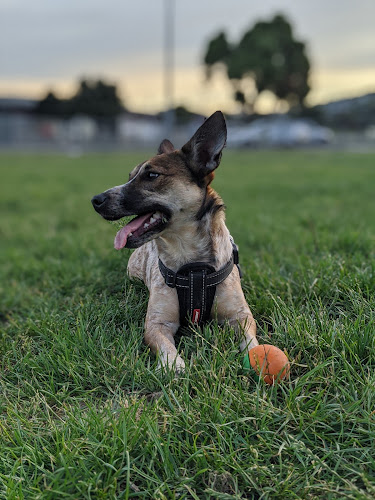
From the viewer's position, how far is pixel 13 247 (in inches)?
267

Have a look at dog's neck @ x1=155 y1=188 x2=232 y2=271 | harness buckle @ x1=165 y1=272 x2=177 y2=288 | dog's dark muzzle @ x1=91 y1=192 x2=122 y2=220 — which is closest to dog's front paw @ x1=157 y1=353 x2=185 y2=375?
harness buckle @ x1=165 y1=272 x2=177 y2=288

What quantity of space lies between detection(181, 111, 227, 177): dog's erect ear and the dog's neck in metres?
0.21

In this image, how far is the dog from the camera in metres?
3.16

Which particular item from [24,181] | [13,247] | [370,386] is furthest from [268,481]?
[24,181]

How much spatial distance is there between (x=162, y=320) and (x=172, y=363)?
0.56m

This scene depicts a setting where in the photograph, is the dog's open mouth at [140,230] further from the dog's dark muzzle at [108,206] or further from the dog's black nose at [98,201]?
the dog's black nose at [98,201]

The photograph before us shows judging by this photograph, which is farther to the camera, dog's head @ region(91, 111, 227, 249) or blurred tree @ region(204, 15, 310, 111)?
blurred tree @ region(204, 15, 310, 111)

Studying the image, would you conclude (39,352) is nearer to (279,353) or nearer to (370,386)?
(279,353)

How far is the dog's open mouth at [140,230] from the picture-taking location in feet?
10.1

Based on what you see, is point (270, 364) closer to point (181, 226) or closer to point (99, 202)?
point (181, 226)

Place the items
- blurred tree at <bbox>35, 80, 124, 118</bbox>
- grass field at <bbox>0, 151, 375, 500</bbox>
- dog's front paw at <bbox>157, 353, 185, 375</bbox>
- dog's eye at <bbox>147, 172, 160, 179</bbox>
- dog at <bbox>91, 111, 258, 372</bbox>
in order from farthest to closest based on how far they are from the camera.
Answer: blurred tree at <bbox>35, 80, 124, 118</bbox>, dog's eye at <bbox>147, 172, 160, 179</bbox>, dog at <bbox>91, 111, 258, 372</bbox>, dog's front paw at <bbox>157, 353, 185, 375</bbox>, grass field at <bbox>0, 151, 375, 500</bbox>

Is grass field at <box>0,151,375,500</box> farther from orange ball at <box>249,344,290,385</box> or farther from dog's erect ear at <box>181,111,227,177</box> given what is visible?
dog's erect ear at <box>181,111,227,177</box>

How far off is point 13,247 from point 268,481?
5.58 meters

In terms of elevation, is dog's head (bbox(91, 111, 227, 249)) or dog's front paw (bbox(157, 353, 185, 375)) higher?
dog's head (bbox(91, 111, 227, 249))
